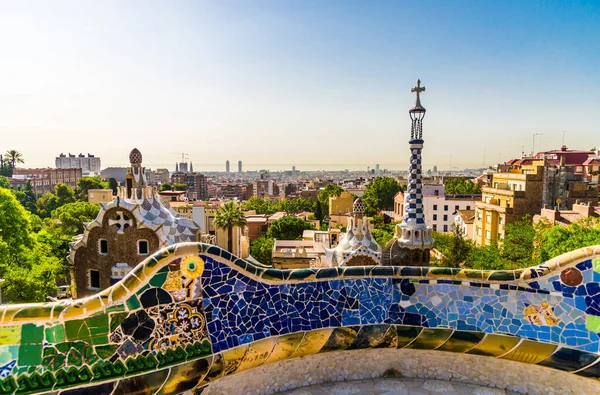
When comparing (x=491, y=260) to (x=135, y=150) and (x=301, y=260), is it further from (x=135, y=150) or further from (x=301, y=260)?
(x=135, y=150)

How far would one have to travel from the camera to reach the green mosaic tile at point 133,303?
3779mm

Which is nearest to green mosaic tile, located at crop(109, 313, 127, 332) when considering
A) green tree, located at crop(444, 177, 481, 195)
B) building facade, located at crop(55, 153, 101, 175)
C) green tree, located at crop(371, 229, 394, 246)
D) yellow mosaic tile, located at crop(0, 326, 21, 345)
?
yellow mosaic tile, located at crop(0, 326, 21, 345)

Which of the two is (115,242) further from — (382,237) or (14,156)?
(14,156)

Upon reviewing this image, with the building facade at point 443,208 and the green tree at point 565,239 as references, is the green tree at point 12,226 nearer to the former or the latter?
the green tree at point 565,239

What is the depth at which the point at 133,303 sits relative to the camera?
3.80 metres

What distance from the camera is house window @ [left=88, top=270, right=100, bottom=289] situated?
13.9 metres

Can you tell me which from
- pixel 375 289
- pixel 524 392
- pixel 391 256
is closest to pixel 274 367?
pixel 375 289

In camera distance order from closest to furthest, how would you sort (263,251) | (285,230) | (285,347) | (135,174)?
(285,347) → (135,174) → (263,251) → (285,230)

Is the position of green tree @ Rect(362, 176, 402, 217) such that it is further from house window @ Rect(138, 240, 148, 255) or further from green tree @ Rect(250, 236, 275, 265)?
house window @ Rect(138, 240, 148, 255)

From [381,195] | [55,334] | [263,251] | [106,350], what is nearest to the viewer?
[55,334]

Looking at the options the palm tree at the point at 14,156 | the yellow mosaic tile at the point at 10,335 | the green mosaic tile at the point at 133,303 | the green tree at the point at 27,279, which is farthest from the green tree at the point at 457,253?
the palm tree at the point at 14,156

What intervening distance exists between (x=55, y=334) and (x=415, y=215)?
25.9 ft

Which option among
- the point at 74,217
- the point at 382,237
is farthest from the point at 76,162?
the point at 382,237

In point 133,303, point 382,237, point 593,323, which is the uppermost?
point 133,303
